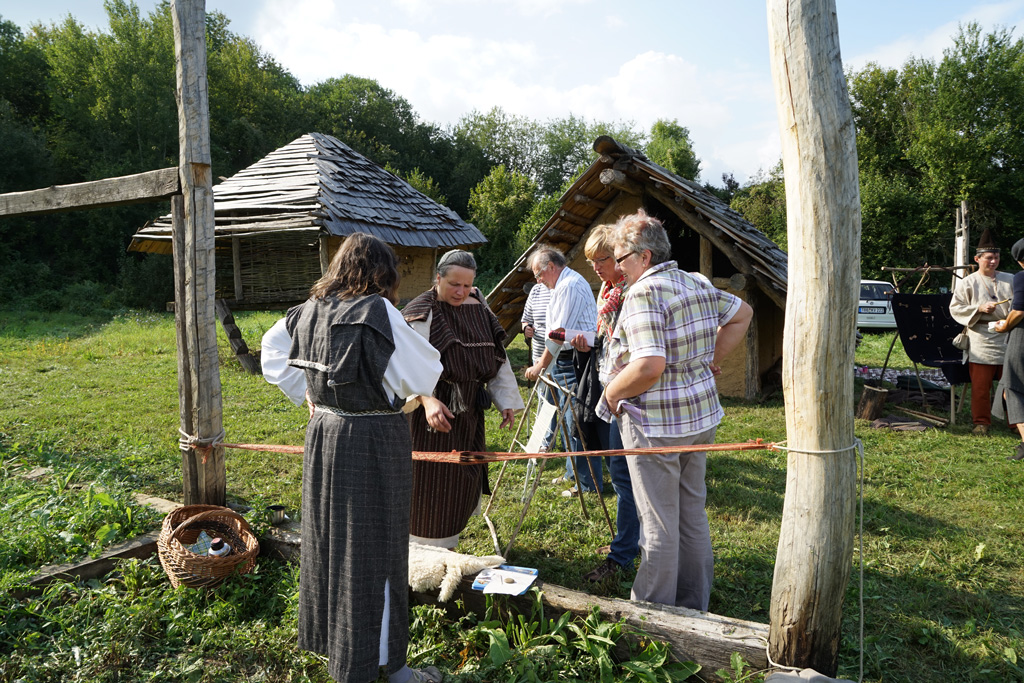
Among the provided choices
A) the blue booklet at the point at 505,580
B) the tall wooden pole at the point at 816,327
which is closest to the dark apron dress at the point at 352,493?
the blue booklet at the point at 505,580

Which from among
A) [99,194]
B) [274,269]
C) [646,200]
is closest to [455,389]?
[99,194]

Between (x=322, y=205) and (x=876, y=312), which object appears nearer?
(x=322, y=205)

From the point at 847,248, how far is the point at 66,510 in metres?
4.86

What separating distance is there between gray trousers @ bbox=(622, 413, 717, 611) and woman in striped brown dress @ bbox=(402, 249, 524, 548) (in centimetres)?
99

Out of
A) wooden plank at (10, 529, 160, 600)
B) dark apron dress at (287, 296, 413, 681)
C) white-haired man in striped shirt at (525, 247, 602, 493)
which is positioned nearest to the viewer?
dark apron dress at (287, 296, 413, 681)

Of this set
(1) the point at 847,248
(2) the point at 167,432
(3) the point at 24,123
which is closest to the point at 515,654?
(1) the point at 847,248

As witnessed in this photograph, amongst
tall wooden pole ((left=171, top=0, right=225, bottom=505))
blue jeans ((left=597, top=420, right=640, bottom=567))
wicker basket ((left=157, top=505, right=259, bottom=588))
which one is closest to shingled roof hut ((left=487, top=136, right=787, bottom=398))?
blue jeans ((left=597, top=420, right=640, bottom=567))

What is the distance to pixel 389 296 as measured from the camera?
9.59 ft

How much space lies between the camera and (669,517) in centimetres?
311

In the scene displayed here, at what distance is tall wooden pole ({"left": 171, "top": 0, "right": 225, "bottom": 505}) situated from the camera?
4.07 meters

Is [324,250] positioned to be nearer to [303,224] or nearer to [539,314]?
[303,224]

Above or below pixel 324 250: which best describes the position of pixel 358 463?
below

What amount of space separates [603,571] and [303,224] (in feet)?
24.2

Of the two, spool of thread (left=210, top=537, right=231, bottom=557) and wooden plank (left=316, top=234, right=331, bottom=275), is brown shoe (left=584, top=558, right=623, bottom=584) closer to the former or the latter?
spool of thread (left=210, top=537, right=231, bottom=557)
